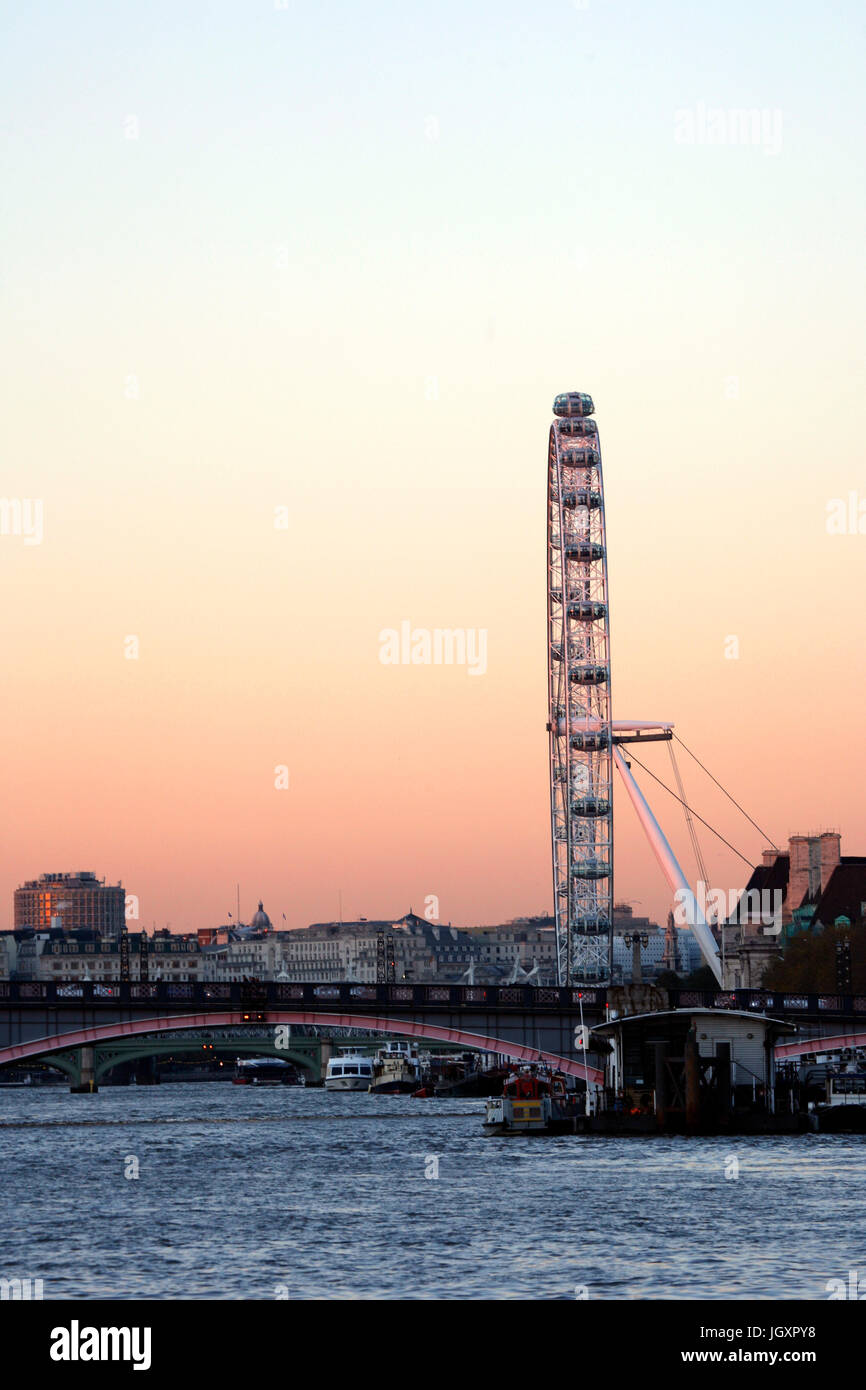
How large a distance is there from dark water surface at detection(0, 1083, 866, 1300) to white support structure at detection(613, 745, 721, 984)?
57884 mm

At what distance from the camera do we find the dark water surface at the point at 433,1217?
44.8 m

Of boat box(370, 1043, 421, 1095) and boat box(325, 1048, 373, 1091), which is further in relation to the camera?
boat box(325, 1048, 373, 1091)

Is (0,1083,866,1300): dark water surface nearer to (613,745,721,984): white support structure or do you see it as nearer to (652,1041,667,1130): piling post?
(652,1041,667,1130): piling post

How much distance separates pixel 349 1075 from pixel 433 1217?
139m

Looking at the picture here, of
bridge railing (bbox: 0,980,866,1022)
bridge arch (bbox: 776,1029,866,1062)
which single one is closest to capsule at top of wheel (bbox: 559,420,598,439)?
bridge arch (bbox: 776,1029,866,1062)

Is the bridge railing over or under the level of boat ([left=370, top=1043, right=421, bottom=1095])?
over

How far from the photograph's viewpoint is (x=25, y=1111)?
156m

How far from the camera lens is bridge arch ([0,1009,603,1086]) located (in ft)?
353

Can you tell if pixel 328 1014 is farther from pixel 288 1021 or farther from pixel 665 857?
pixel 665 857

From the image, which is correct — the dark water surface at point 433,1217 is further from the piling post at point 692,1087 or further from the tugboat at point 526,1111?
the piling post at point 692,1087
